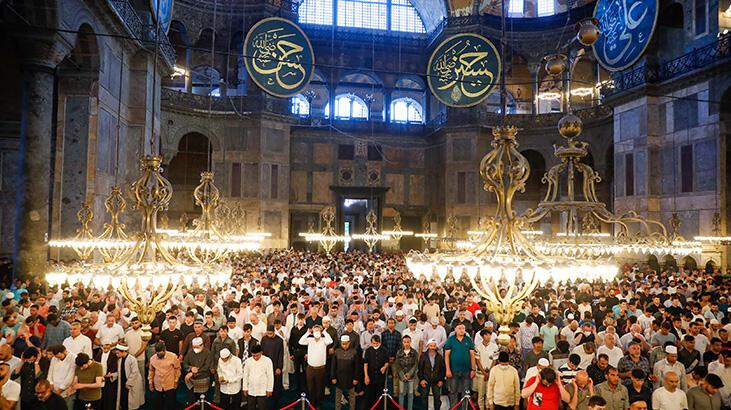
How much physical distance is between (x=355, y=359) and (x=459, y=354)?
3.74ft

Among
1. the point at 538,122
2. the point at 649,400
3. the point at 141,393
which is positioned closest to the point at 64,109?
the point at 141,393

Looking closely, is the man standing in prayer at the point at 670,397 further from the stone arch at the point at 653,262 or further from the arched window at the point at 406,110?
the arched window at the point at 406,110

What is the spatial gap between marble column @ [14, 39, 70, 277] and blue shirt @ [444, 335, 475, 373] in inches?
319

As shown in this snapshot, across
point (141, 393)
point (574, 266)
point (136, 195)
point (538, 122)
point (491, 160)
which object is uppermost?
point (538, 122)

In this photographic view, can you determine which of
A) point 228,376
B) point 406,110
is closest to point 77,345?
point 228,376

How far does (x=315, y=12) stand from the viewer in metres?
25.3

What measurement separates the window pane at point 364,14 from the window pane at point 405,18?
0.43 meters

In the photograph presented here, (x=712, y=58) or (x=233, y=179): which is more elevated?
(x=712, y=58)

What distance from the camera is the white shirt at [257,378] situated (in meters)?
5.34

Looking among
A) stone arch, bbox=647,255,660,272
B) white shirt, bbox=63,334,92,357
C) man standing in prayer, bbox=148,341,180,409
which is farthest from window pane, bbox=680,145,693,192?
white shirt, bbox=63,334,92,357

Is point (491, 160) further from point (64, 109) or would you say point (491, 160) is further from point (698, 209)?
point (698, 209)

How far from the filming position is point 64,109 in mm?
11469

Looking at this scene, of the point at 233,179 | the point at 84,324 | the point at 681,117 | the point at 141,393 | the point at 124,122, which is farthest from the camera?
the point at 233,179

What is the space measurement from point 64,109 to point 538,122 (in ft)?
58.7
